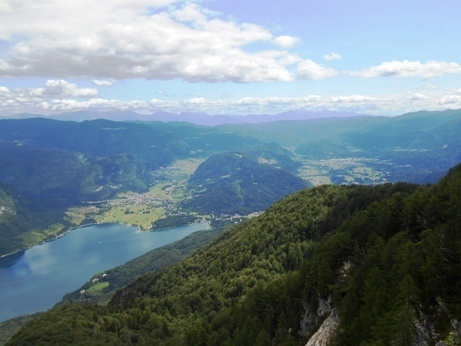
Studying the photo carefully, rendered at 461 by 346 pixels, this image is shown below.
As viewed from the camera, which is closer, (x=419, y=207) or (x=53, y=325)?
(x=419, y=207)

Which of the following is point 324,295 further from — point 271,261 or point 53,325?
point 53,325

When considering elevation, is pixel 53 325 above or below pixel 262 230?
below

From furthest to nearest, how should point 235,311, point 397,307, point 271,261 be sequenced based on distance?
point 271,261 → point 235,311 → point 397,307

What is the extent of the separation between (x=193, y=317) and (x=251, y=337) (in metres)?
45.0

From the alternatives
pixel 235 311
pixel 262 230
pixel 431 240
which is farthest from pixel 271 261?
pixel 431 240

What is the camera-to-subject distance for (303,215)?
10525 cm

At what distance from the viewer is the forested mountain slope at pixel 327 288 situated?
2633cm

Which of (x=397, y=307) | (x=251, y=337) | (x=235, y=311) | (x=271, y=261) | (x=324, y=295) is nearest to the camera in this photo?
(x=397, y=307)

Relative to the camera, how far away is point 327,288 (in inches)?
1555

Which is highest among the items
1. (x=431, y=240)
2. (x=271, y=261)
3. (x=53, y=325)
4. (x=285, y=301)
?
(x=431, y=240)

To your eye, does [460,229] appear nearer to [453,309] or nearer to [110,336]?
[453,309]

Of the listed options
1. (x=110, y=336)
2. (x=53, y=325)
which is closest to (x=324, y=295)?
(x=110, y=336)

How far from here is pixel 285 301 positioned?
154 ft

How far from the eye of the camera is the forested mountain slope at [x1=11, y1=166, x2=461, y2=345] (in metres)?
26.3
